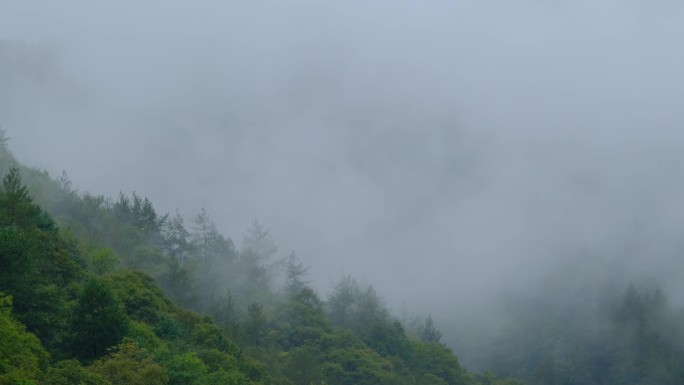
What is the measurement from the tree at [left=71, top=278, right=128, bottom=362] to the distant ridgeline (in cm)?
5

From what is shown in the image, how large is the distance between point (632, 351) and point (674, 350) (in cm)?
728

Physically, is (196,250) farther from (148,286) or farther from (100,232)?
(148,286)

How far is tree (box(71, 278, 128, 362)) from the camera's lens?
153 feet

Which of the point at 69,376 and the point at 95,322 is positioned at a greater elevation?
the point at 95,322

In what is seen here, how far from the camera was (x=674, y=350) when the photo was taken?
163375 millimetres

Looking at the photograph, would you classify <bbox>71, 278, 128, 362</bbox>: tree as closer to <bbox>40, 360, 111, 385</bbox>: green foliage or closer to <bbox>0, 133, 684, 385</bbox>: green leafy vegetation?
<bbox>0, 133, 684, 385</bbox>: green leafy vegetation

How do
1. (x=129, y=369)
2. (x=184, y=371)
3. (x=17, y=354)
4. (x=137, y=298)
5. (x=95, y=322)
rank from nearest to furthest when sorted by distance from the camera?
(x=17, y=354) < (x=129, y=369) < (x=95, y=322) < (x=184, y=371) < (x=137, y=298)

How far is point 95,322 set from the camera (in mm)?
46844

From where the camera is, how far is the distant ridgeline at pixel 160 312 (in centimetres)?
4562

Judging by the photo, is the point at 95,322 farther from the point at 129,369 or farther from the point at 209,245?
the point at 209,245

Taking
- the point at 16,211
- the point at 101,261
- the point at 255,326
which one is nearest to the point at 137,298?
the point at 16,211

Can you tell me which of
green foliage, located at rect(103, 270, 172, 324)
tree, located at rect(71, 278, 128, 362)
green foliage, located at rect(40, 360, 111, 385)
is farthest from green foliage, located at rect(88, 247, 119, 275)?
green foliage, located at rect(40, 360, 111, 385)

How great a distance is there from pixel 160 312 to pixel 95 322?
61.9 ft

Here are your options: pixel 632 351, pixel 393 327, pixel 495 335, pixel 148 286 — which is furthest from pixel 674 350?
pixel 148 286
